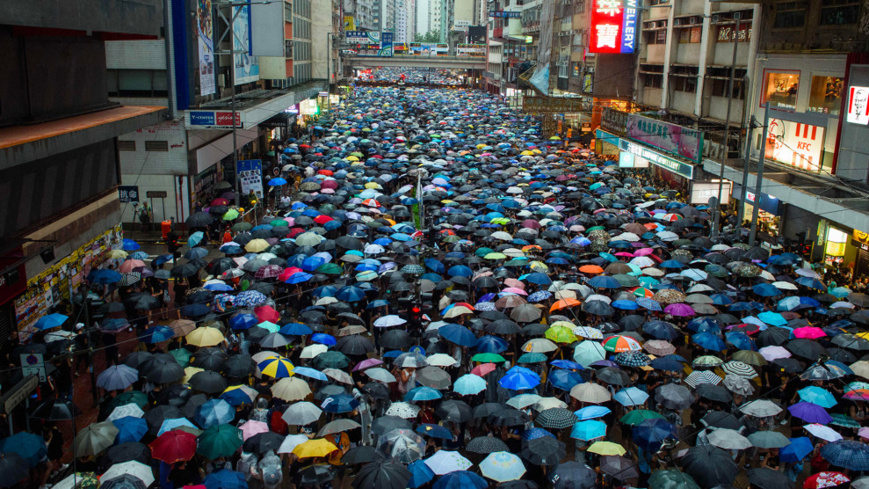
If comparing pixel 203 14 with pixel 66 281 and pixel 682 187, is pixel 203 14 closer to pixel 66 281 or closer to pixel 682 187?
pixel 66 281

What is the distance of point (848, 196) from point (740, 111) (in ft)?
31.8

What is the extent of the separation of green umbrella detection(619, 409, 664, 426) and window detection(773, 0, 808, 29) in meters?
19.3

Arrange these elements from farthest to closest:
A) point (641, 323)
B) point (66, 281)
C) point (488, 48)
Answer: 1. point (488, 48)
2. point (66, 281)
3. point (641, 323)

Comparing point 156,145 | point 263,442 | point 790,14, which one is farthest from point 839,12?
point 156,145

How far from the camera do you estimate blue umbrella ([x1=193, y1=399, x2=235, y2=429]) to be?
10.8 m

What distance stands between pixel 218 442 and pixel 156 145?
20741 millimetres

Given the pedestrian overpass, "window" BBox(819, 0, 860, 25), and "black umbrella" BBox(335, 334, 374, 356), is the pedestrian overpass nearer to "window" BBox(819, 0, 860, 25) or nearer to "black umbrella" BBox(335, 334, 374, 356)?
"window" BBox(819, 0, 860, 25)

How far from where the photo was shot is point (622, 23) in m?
42.4

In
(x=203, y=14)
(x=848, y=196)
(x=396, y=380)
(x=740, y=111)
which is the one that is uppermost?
(x=203, y=14)

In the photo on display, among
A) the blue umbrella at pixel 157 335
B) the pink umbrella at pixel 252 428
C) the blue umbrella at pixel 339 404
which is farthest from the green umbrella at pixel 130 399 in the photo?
the blue umbrella at pixel 339 404

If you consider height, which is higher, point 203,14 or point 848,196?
point 203,14

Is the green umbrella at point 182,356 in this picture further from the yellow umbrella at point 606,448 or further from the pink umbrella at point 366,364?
the yellow umbrella at point 606,448

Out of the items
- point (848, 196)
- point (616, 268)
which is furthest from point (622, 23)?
point (616, 268)

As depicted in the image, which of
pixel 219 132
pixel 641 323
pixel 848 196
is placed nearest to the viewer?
pixel 641 323
